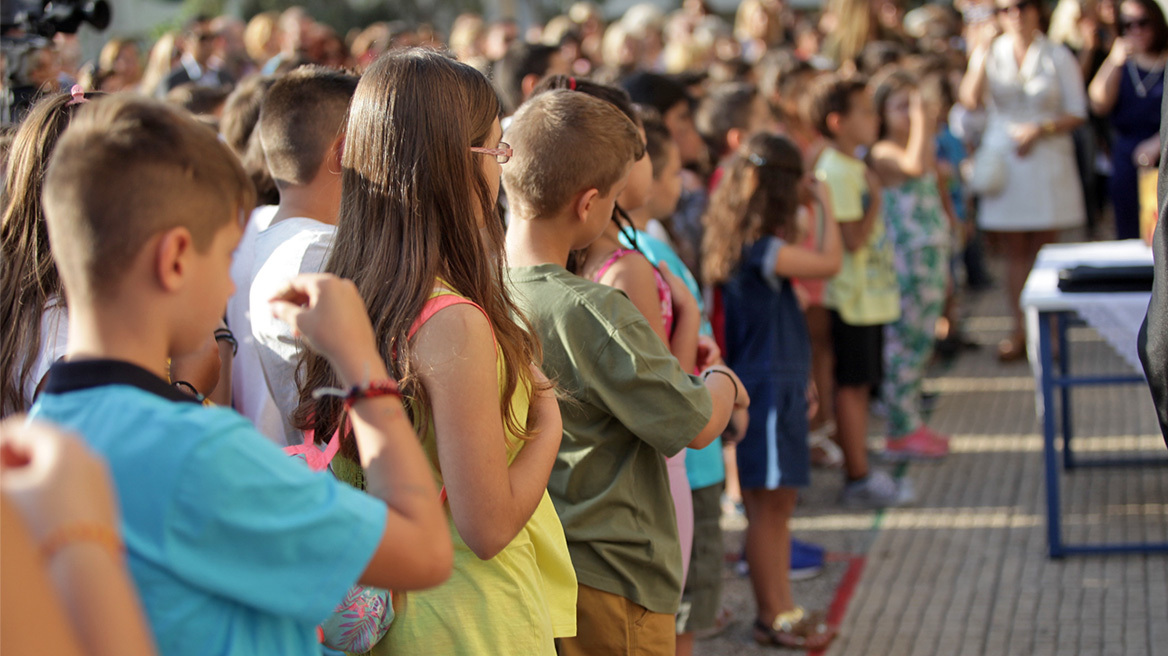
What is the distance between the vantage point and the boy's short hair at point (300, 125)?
248cm

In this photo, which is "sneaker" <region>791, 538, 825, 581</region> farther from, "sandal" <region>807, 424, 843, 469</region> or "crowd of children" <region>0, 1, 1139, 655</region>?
"sandal" <region>807, 424, 843, 469</region>

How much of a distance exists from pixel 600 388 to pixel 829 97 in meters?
3.38

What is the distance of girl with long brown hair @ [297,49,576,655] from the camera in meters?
1.65

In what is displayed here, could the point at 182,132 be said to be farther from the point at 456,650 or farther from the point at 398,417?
the point at 456,650

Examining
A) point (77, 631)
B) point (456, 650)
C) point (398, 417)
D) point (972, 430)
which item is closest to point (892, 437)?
point (972, 430)

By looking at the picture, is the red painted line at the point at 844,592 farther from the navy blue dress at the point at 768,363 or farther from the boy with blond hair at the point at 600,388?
the boy with blond hair at the point at 600,388

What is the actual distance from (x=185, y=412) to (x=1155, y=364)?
184 centimetres

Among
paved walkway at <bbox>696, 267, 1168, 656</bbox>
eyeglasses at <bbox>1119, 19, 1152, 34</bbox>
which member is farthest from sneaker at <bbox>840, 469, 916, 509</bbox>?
eyeglasses at <bbox>1119, 19, 1152, 34</bbox>

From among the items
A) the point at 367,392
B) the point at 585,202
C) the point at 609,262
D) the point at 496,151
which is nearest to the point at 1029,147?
the point at 609,262

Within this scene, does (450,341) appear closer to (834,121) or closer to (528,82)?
(528,82)

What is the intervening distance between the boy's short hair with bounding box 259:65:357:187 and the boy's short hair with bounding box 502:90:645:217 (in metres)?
0.46

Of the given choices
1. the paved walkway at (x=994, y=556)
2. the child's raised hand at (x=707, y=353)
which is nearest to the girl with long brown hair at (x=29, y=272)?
the child's raised hand at (x=707, y=353)

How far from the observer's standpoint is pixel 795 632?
359 centimetres

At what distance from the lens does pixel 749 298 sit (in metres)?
3.83
